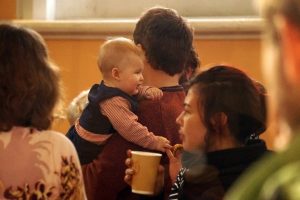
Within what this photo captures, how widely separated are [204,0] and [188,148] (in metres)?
1.69

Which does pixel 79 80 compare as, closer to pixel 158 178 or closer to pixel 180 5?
pixel 180 5

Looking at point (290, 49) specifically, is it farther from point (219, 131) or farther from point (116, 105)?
point (116, 105)

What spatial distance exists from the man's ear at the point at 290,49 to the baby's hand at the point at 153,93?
1277 millimetres

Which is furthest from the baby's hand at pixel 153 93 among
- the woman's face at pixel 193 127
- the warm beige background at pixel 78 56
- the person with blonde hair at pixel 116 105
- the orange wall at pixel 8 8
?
the orange wall at pixel 8 8

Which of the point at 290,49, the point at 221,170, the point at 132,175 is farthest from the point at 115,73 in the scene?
the point at 290,49

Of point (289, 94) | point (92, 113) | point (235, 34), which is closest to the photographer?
point (289, 94)

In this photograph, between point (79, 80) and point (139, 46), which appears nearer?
point (139, 46)

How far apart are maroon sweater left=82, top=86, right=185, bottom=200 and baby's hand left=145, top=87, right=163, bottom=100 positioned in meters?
0.02

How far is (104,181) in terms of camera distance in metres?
1.92

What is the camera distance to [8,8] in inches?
133

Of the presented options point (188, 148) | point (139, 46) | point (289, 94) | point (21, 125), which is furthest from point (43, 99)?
point (289, 94)

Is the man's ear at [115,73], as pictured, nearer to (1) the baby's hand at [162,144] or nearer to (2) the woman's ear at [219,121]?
(1) the baby's hand at [162,144]

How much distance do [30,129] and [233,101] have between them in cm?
48

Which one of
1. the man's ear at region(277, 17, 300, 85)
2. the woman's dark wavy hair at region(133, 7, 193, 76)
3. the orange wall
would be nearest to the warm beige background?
the orange wall
